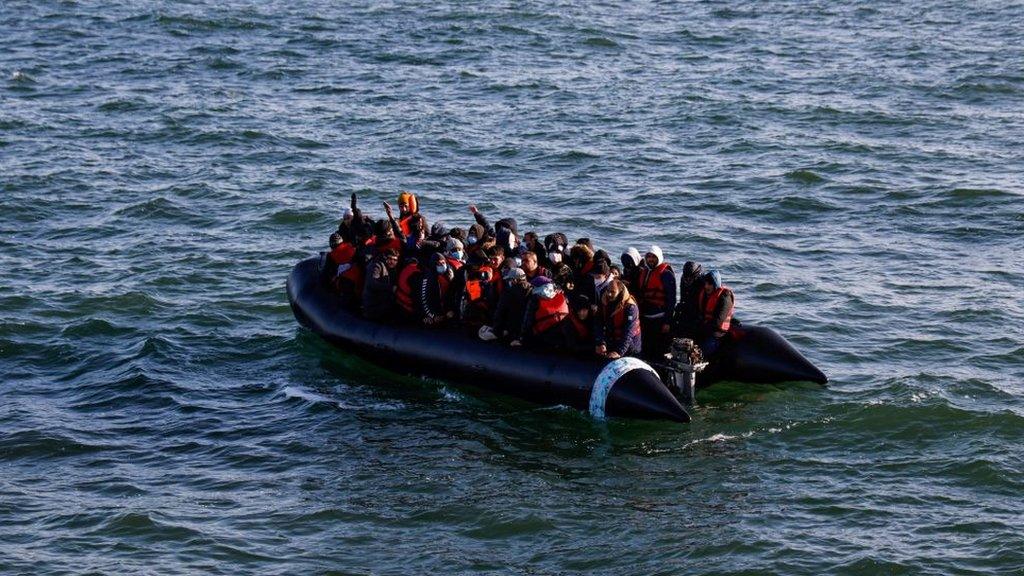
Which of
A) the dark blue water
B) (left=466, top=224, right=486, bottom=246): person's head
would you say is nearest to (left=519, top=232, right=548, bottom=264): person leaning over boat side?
(left=466, top=224, right=486, bottom=246): person's head

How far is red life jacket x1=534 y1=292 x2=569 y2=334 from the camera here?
16.0 m

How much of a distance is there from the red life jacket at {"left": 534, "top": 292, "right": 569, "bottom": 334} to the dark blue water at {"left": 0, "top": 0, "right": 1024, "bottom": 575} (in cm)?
115

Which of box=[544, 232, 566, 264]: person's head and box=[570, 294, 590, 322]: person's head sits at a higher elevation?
box=[544, 232, 566, 264]: person's head

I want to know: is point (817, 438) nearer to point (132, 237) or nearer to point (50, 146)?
point (132, 237)

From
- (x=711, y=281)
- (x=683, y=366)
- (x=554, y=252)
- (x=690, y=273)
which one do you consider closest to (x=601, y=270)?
(x=690, y=273)

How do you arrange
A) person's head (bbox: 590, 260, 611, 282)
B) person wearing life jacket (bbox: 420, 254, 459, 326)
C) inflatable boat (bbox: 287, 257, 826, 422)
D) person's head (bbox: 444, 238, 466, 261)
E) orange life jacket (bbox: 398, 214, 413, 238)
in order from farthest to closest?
orange life jacket (bbox: 398, 214, 413, 238)
person's head (bbox: 444, 238, 466, 261)
person wearing life jacket (bbox: 420, 254, 459, 326)
person's head (bbox: 590, 260, 611, 282)
inflatable boat (bbox: 287, 257, 826, 422)

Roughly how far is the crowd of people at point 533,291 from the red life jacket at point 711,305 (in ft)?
0.04

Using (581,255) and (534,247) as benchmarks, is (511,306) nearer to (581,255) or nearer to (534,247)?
(581,255)

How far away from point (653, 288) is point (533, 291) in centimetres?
161

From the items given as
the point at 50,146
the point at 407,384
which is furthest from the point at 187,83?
the point at 407,384

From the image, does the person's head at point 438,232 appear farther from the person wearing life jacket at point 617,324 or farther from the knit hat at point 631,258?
the person wearing life jacket at point 617,324

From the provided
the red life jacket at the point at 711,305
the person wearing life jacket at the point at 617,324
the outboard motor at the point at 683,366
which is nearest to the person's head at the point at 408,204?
the person wearing life jacket at the point at 617,324

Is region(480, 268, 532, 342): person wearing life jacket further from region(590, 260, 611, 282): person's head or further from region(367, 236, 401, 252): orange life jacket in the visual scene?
region(367, 236, 401, 252): orange life jacket

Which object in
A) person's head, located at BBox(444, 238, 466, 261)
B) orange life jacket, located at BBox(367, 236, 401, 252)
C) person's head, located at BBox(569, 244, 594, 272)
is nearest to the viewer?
person's head, located at BBox(569, 244, 594, 272)
